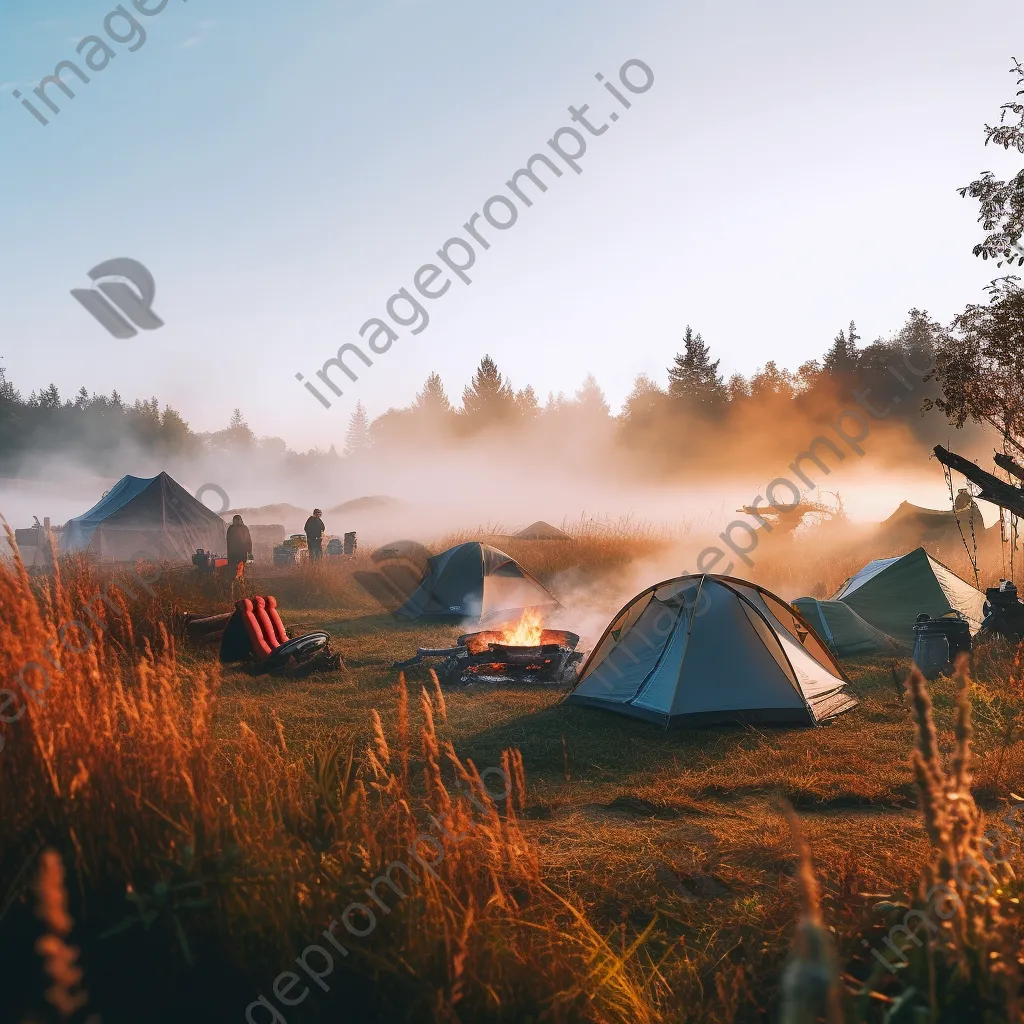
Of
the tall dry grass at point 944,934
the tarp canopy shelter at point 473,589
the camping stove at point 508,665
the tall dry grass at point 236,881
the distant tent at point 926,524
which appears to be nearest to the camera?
the tall dry grass at point 944,934

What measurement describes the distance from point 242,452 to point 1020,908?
396ft

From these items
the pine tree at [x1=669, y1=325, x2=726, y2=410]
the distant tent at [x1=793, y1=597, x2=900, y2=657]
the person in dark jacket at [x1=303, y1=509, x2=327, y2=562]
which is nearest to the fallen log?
the distant tent at [x1=793, y1=597, x2=900, y2=657]

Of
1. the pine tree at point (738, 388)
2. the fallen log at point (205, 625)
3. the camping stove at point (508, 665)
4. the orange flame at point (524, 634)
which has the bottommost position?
the camping stove at point (508, 665)

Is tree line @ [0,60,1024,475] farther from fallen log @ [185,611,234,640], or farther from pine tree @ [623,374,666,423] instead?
fallen log @ [185,611,234,640]

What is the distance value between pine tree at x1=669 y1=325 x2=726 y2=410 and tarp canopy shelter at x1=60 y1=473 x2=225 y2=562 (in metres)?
47.1

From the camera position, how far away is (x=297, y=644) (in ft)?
32.6

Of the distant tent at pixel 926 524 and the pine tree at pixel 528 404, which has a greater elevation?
the pine tree at pixel 528 404

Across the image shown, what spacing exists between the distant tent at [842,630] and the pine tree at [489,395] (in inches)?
2582

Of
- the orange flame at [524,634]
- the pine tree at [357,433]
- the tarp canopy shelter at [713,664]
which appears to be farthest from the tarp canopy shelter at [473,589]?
the pine tree at [357,433]

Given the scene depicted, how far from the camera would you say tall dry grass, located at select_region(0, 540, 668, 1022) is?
2535mm

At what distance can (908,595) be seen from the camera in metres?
12.4

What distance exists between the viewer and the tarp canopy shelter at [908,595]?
12.0m

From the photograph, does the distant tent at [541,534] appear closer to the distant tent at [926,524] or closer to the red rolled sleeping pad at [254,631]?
the distant tent at [926,524]

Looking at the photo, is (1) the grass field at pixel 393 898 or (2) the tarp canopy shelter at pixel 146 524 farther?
(2) the tarp canopy shelter at pixel 146 524
